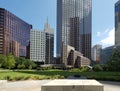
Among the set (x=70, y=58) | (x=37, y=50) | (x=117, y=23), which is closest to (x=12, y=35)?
(x=37, y=50)

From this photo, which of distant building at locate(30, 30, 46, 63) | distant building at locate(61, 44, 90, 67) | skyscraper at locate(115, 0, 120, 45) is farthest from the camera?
distant building at locate(30, 30, 46, 63)

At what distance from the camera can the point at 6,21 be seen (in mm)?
158125

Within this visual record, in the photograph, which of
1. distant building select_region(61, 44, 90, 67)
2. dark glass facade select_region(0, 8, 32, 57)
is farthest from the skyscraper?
dark glass facade select_region(0, 8, 32, 57)

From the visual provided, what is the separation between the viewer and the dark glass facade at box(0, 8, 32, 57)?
15080cm

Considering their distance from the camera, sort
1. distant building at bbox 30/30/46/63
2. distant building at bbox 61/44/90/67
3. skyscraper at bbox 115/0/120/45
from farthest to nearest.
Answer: distant building at bbox 30/30/46/63, distant building at bbox 61/44/90/67, skyscraper at bbox 115/0/120/45

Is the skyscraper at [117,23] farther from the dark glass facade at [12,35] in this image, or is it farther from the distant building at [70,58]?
the dark glass facade at [12,35]

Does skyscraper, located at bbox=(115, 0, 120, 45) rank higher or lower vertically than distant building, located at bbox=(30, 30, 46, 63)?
higher

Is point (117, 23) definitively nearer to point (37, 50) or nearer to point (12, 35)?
point (12, 35)

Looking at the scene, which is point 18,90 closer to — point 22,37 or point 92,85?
point 92,85

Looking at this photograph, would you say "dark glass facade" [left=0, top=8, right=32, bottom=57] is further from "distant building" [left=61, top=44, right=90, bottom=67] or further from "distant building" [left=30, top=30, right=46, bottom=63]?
"distant building" [left=61, top=44, right=90, bottom=67]

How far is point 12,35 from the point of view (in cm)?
16988

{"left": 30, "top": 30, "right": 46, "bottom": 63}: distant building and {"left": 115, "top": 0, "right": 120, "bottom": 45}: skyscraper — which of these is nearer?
{"left": 115, "top": 0, "right": 120, "bottom": 45}: skyscraper

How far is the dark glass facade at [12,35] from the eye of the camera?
151m

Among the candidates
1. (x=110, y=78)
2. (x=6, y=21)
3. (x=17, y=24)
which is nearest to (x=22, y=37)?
(x=17, y=24)
